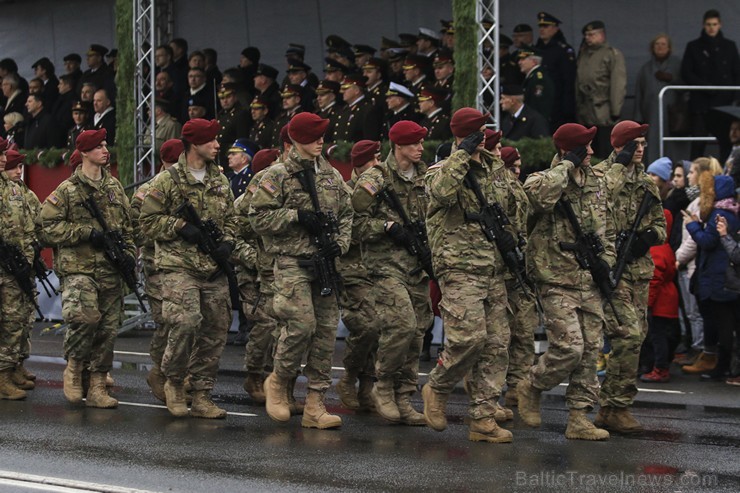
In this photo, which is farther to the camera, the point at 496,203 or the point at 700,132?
the point at 700,132

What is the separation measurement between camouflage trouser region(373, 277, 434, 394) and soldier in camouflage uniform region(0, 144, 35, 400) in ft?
10.8

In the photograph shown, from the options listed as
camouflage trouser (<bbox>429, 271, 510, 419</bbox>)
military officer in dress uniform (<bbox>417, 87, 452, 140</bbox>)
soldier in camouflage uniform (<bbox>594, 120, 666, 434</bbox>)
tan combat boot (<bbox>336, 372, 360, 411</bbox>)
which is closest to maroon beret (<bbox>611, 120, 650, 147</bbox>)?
soldier in camouflage uniform (<bbox>594, 120, 666, 434</bbox>)

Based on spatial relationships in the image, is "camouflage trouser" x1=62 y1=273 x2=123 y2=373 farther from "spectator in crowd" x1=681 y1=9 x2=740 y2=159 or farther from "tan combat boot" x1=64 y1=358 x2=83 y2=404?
"spectator in crowd" x1=681 y1=9 x2=740 y2=159

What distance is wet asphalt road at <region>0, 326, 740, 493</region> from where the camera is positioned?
806 centimetres

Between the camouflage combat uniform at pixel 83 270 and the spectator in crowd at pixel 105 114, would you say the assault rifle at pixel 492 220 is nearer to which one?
the camouflage combat uniform at pixel 83 270

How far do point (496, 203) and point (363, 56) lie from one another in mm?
8882

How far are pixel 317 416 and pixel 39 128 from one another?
38.5 feet

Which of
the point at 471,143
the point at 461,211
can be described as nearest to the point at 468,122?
the point at 471,143

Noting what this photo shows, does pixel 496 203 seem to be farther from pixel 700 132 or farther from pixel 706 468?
pixel 700 132

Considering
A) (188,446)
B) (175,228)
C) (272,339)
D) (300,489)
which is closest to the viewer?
(300,489)

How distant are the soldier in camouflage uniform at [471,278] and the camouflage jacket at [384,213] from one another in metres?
0.71

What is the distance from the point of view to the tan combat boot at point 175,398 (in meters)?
10.8

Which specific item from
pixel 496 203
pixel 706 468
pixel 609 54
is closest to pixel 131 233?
pixel 496 203

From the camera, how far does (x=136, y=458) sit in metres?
8.80
